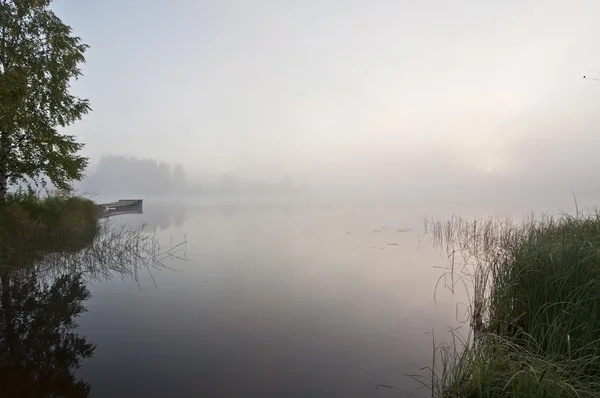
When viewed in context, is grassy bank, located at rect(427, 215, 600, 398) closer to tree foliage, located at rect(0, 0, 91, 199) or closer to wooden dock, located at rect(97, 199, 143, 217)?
tree foliage, located at rect(0, 0, 91, 199)

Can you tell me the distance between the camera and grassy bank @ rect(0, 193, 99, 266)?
1390cm

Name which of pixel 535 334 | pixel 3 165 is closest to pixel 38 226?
pixel 3 165

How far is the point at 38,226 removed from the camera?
680 inches

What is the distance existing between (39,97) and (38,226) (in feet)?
23.8

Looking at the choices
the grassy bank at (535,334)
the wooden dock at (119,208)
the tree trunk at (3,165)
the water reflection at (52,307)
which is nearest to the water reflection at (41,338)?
the water reflection at (52,307)

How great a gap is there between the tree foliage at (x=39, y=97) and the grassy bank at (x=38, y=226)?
1.57 meters

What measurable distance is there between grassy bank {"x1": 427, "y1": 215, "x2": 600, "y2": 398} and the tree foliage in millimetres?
20651

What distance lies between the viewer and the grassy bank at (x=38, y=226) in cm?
1390

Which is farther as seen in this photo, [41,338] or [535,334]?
[41,338]

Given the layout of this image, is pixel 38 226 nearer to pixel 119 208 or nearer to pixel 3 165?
pixel 3 165

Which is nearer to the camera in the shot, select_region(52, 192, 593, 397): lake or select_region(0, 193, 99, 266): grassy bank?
select_region(52, 192, 593, 397): lake

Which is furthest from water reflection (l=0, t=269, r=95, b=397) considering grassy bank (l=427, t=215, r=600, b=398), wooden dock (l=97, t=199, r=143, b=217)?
wooden dock (l=97, t=199, r=143, b=217)

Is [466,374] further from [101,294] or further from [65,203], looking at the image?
[65,203]

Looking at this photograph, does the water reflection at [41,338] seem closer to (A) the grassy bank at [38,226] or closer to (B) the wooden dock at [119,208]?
(A) the grassy bank at [38,226]
